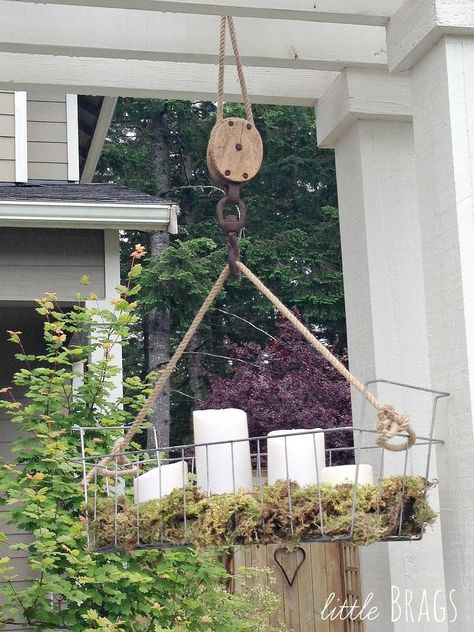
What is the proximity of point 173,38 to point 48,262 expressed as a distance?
2.35m

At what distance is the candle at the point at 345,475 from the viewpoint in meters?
1.58

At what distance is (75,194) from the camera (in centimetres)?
462

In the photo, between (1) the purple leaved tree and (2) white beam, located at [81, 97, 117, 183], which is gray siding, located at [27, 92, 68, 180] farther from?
(1) the purple leaved tree

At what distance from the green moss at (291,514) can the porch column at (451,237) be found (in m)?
0.09

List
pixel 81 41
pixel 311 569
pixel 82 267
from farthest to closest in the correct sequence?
pixel 311 569, pixel 82 267, pixel 81 41

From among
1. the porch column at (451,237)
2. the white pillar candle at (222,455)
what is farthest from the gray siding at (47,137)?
the white pillar candle at (222,455)

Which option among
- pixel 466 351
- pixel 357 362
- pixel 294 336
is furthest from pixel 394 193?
pixel 294 336

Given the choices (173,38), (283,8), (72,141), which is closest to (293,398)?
(72,141)

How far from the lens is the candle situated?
158 centimetres

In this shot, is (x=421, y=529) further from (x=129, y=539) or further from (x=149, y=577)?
(x=149, y=577)

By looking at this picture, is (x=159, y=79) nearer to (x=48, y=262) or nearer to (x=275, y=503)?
(x=275, y=503)

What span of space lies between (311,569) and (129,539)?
3916 mm

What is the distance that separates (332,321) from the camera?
1215 centimetres

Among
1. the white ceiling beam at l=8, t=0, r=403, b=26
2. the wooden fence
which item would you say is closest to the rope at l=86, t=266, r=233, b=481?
the white ceiling beam at l=8, t=0, r=403, b=26
